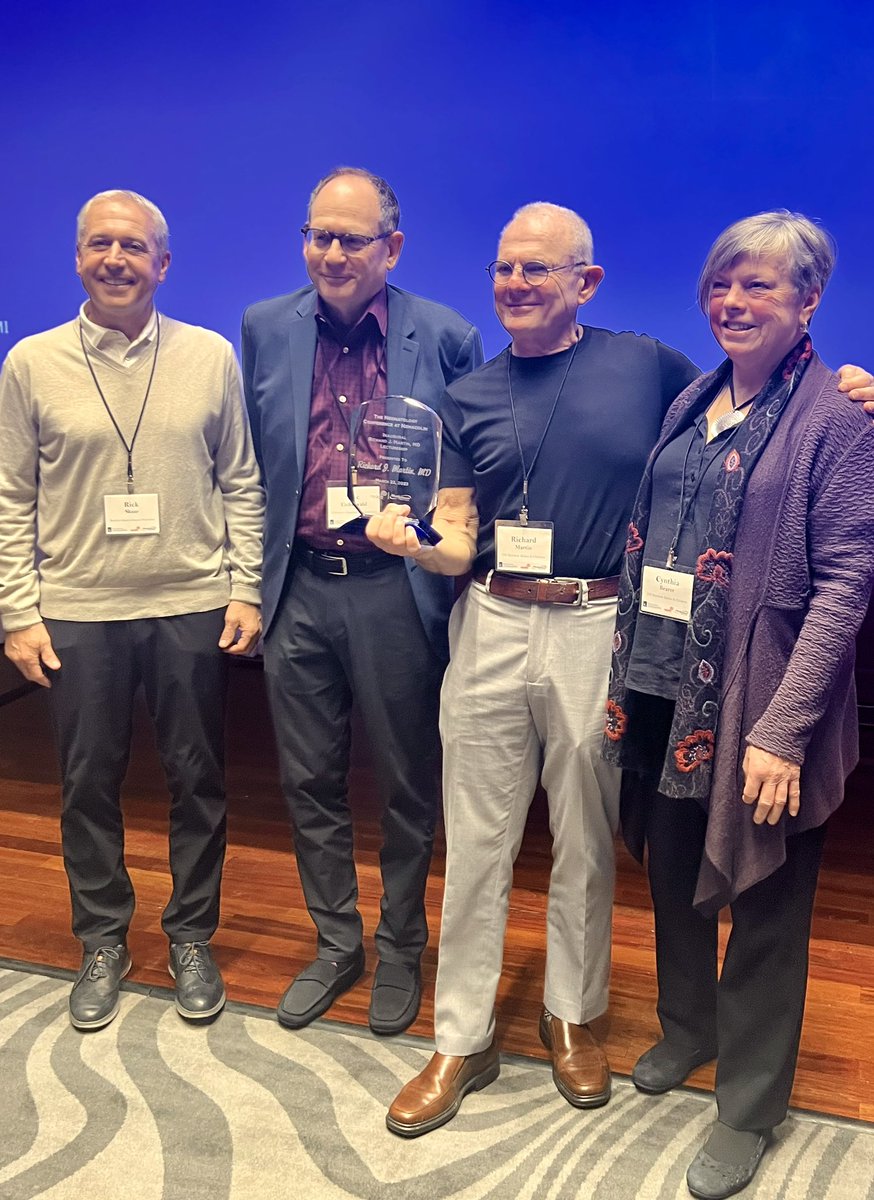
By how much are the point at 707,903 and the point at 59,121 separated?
3.68 meters

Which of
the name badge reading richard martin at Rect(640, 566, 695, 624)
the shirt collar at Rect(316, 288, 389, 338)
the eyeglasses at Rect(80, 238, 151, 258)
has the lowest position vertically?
the name badge reading richard martin at Rect(640, 566, 695, 624)

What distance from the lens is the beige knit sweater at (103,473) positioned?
225 centimetres

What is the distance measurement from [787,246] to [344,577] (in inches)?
43.7

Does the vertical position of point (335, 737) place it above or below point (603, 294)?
below

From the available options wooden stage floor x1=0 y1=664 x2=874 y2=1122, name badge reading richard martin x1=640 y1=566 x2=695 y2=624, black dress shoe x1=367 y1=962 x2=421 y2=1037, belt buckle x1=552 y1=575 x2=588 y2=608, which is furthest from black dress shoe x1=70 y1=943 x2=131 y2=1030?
name badge reading richard martin x1=640 y1=566 x2=695 y2=624

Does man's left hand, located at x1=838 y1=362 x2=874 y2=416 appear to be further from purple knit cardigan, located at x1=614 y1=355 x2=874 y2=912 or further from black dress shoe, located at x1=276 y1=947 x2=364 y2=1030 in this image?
black dress shoe, located at x1=276 y1=947 x2=364 y2=1030

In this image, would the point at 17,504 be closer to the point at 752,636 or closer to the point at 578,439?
the point at 578,439

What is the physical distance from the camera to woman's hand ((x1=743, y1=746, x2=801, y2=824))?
166cm

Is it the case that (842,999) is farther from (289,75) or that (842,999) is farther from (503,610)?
(289,75)

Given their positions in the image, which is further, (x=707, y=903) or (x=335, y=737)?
(x=335, y=737)

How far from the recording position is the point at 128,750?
7.99 ft

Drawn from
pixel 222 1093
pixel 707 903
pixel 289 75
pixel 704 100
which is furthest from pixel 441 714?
pixel 289 75

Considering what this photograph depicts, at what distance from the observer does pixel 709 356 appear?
3551 millimetres

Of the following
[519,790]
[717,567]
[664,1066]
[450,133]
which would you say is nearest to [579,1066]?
[664,1066]
